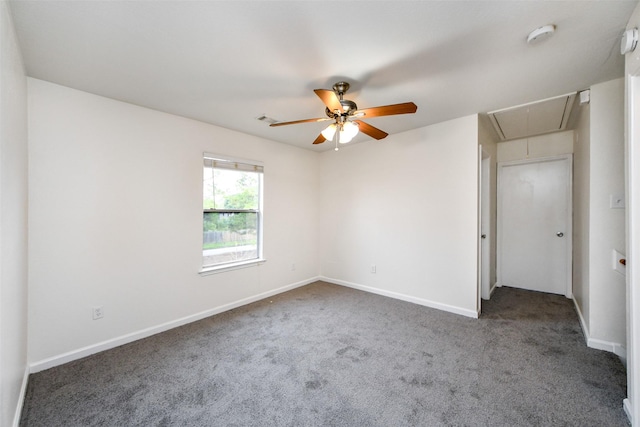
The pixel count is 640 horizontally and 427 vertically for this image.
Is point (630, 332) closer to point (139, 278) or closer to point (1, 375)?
point (1, 375)

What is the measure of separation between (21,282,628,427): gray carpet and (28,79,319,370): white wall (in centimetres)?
32

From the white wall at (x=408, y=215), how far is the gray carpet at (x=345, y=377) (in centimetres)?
60

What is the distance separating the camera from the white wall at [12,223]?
1.33 meters

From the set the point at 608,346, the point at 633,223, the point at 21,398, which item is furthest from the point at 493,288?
the point at 21,398

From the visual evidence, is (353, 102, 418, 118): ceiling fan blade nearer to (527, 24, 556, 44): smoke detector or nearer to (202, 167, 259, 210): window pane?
(527, 24, 556, 44): smoke detector

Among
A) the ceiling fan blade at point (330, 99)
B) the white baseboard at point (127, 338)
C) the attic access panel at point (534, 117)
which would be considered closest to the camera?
the ceiling fan blade at point (330, 99)

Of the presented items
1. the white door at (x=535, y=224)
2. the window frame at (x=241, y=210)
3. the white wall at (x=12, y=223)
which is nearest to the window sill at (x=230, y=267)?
the window frame at (x=241, y=210)

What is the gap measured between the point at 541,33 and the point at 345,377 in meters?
2.75

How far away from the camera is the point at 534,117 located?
317 cm

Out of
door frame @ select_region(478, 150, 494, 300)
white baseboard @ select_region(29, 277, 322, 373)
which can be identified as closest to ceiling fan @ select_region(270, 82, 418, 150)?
door frame @ select_region(478, 150, 494, 300)

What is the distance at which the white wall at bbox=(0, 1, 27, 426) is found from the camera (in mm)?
1329

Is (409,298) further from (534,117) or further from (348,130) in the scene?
(534,117)

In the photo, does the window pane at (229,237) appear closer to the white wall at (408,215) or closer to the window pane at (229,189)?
the window pane at (229,189)

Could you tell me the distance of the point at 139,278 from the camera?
2.74 meters
